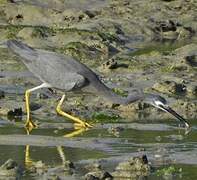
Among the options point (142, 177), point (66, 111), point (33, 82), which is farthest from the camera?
point (33, 82)

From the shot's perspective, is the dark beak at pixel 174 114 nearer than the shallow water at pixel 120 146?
No

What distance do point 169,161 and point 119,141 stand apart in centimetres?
141

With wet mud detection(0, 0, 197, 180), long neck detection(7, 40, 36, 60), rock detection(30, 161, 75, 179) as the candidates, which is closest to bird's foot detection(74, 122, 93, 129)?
wet mud detection(0, 0, 197, 180)

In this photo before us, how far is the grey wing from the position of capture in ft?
41.7

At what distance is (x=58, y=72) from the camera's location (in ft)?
42.0

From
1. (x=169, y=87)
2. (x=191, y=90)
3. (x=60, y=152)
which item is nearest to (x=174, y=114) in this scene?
(x=60, y=152)

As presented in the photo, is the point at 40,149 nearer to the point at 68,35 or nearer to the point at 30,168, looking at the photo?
the point at 30,168

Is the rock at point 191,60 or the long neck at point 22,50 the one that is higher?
the rock at point 191,60

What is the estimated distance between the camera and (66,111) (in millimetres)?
13609

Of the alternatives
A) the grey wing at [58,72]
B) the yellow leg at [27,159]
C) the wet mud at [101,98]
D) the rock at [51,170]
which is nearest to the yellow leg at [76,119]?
the wet mud at [101,98]

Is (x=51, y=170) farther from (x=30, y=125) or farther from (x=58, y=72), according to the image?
(x=58, y=72)

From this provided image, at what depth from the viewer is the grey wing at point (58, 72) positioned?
12.7 meters

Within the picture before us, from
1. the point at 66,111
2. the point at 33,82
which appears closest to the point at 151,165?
the point at 66,111

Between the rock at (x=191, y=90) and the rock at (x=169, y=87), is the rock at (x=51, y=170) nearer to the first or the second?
the rock at (x=169, y=87)
